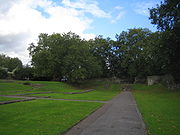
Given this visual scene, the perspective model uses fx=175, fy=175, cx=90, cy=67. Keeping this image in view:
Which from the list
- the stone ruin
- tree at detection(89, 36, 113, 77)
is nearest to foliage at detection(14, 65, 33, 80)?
tree at detection(89, 36, 113, 77)

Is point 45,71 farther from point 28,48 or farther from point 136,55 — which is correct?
point 136,55

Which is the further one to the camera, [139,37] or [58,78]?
[58,78]

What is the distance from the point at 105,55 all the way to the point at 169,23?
39.8 m

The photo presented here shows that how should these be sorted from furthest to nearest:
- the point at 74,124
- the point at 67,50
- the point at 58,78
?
the point at 58,78 → the point at 67,50 → the point at 74,124

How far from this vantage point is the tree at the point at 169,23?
76.3 ft

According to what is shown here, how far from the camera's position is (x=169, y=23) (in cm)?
2636

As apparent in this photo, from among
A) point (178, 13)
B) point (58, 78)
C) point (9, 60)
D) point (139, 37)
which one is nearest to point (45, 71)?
point (58, 78)

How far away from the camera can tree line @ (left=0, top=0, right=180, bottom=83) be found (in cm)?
2875

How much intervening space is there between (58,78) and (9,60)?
106 ft

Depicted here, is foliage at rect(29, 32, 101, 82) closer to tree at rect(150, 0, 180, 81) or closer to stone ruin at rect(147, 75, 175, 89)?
stone ruin at rect(147, 75, 175, 89)

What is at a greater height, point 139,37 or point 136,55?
point 139,37

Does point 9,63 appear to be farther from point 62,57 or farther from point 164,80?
point 164,80

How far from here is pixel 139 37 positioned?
5703 centimetres

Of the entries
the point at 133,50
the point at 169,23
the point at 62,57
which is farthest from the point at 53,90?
the point at 133,50
